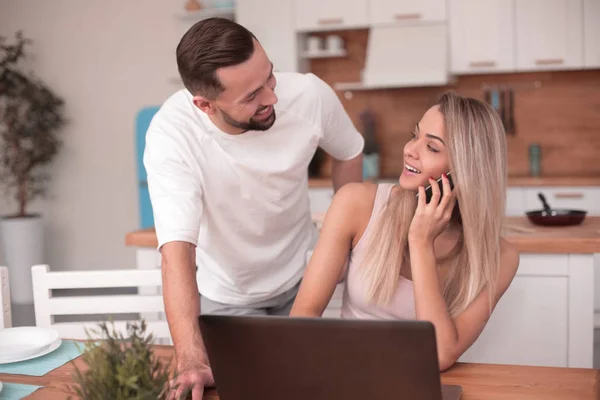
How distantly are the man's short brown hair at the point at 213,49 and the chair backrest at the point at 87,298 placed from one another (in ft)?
1.85

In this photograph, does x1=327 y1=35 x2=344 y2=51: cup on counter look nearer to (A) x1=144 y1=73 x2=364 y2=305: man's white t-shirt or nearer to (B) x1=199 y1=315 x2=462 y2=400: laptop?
(A) x1=144 y1=73 x2=364 y2=305: man's white t-shirt

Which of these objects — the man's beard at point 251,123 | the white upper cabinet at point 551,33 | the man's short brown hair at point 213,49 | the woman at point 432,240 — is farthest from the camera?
the white upper cabinet at point 551,33

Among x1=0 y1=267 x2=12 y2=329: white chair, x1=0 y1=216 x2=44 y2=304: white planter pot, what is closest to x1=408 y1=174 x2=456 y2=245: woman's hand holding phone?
x1=0 y1=267 x2=12 y2=329: white chair

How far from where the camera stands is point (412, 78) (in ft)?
15.1

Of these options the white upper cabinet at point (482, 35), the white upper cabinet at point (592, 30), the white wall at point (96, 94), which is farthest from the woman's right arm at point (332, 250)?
the white wall at point (96, 94)

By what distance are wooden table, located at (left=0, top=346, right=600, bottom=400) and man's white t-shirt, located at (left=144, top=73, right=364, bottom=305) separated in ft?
1.92

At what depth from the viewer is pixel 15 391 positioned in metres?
1.40

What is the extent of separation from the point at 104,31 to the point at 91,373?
5081mm

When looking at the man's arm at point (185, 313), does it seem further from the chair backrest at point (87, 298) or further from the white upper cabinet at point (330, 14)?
the white upper cabinet at point (330, 14)

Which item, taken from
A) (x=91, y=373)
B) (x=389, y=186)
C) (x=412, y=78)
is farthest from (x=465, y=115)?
(x=412, y=78)

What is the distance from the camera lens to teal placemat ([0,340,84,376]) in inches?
59.8

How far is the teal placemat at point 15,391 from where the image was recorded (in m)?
1.37

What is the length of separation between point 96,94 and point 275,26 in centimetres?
167

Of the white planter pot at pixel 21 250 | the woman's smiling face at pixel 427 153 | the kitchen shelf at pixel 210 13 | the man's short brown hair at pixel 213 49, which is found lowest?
the white planter pot at pixel 21 250
